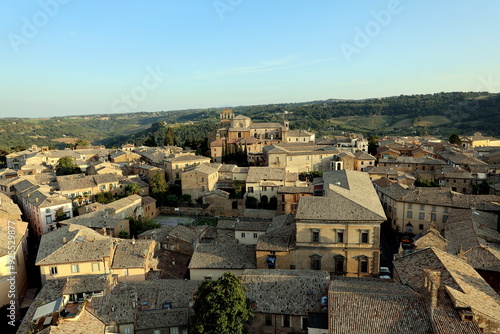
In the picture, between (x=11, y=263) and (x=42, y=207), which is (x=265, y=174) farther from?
(x=11, y=263)

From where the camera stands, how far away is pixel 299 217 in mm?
27438

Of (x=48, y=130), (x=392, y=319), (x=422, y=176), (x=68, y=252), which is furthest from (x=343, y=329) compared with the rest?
(x=48, y=130)

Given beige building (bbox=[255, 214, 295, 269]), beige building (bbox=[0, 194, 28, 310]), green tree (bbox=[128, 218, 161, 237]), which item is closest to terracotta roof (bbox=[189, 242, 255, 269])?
beige building (bbox=[255, 214, 295, 269])

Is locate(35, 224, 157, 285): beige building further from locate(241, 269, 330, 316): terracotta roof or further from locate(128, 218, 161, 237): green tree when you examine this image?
locate(128, 218, 161, 237): green tree

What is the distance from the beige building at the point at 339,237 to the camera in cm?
2727

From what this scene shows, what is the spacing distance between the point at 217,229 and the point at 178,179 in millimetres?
24891

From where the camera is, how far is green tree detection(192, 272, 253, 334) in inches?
726

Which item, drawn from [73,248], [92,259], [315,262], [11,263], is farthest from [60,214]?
[315,262]

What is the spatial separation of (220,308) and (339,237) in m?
12.7

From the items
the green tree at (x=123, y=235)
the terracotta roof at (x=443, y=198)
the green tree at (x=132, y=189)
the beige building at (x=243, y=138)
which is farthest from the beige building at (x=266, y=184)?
the beige building at (x=243, y=138)

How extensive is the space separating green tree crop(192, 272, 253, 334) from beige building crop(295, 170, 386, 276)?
9.75 metres

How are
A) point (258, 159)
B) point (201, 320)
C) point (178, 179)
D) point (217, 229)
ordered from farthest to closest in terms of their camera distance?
1. point (258, 159)
2. point (178, 179)
3. point (217, 229)
4. point (201, 320)

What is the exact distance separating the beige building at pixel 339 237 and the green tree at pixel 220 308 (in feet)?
32.0

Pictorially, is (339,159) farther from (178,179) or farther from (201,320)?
(201,320)
